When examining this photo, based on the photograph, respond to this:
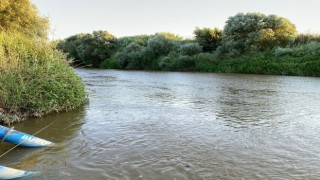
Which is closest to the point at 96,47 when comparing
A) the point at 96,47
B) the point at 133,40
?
the point at 96,47

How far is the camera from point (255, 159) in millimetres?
7211

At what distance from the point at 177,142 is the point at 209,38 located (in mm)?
44187

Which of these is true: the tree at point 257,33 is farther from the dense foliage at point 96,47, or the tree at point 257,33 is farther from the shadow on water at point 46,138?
the shadow on water at point 46,138

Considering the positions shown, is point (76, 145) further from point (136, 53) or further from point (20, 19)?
point (136, 53)

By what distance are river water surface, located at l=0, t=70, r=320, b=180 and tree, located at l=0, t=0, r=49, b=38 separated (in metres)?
10.1

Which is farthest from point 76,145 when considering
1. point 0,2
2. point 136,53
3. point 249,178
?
point 136,53

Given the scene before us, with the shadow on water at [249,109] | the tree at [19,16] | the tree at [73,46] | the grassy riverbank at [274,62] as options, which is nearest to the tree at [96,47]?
the tree at [73,46]

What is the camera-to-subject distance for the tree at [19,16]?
20.7 metres

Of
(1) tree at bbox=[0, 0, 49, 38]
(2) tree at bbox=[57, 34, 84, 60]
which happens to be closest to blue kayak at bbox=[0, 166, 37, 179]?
(1) tree at bbox=[0, 0, 49, 38]

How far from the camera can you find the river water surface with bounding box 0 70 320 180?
6543 mm

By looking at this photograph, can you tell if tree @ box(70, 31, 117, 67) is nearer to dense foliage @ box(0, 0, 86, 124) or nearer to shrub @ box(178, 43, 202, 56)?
shrub @ box(178, 43, 202, 56)

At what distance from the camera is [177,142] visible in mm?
8695

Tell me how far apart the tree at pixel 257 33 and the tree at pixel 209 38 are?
15.9 feet

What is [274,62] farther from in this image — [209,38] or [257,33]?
[209,38]
